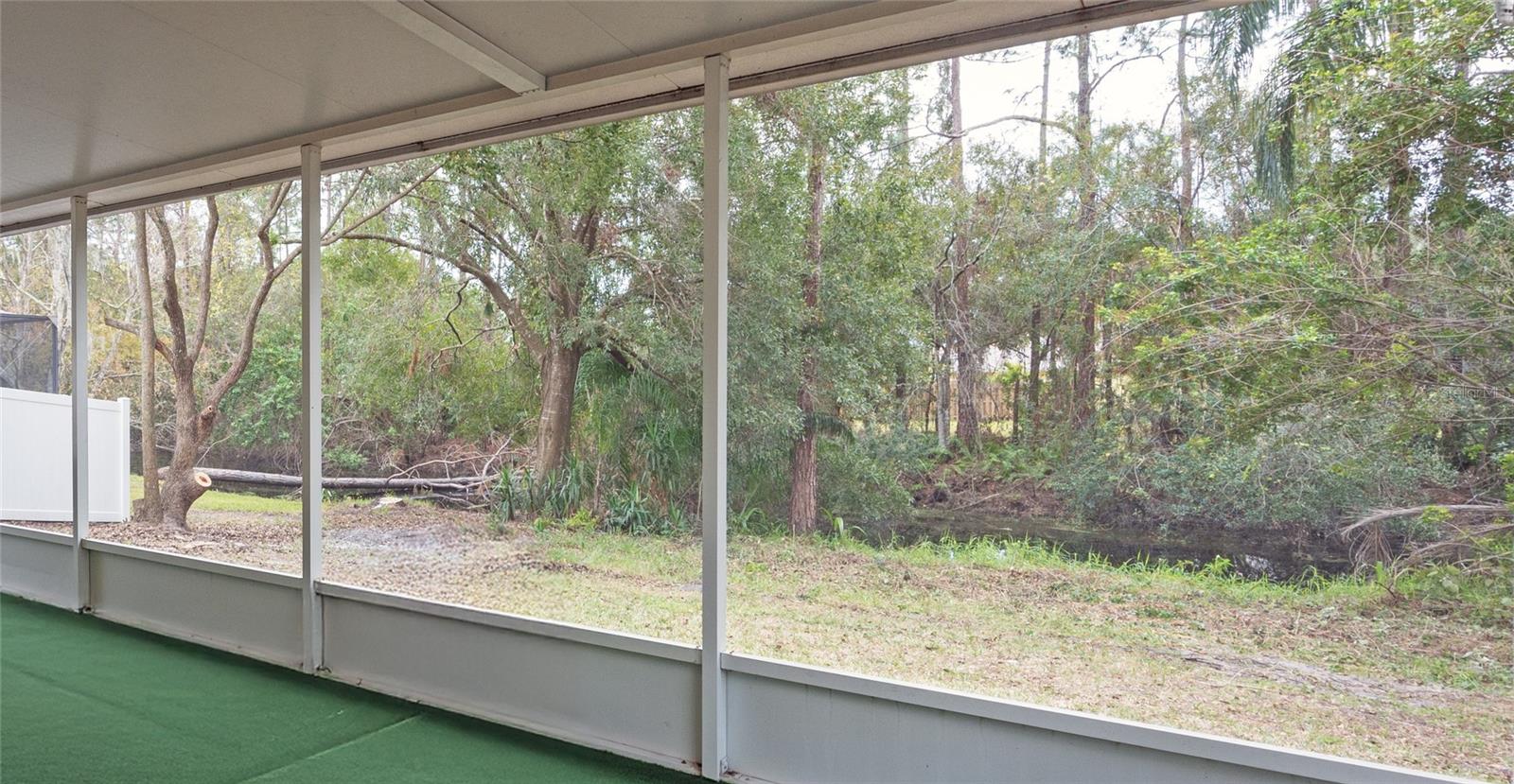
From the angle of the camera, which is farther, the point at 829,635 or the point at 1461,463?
the point at 829,635

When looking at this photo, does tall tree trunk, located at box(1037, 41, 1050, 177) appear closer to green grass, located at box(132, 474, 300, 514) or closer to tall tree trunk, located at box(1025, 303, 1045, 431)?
tall tree trunk, located at box(1025, 303, 1045, 431)

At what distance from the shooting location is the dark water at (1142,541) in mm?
5027

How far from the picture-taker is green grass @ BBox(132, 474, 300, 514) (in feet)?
30.4

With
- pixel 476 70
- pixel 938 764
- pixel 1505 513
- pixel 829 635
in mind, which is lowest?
pixel 829 635

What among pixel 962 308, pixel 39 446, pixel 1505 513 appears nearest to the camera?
pixel 1505 513

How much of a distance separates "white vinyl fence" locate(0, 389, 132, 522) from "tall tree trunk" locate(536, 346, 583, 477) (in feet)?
12.1

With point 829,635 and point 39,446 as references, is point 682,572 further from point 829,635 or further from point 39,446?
point 39,446

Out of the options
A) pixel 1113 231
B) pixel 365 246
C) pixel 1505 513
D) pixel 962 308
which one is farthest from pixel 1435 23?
pixel 365 246

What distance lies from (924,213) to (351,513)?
270 inches

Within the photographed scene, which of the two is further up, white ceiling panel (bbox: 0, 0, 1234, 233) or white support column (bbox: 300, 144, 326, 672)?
white ceiling panel (bbox: 0, 0, 1234, 233)

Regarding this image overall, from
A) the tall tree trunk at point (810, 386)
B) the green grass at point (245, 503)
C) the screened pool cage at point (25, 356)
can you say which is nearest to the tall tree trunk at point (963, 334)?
the tall tree trunk at point (810, 386)

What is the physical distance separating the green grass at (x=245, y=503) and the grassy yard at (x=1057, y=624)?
111cm

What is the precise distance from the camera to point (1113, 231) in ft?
19.5

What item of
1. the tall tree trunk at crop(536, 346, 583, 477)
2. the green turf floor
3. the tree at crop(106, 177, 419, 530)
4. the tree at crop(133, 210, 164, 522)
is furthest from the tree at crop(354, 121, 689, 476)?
the green turf floor
